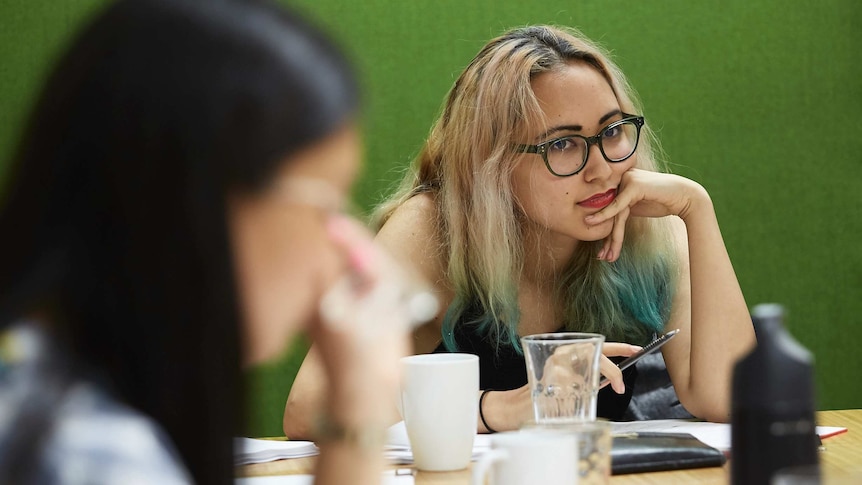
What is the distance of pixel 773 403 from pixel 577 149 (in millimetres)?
1166

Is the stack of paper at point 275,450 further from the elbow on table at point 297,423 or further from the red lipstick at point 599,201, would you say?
the red lipstick at point 599,201

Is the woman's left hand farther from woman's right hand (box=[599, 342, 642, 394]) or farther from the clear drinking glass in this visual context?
the clear drinking glass

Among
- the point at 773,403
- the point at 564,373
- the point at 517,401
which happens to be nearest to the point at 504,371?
the point at 517,401

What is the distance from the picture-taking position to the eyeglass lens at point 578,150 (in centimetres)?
186

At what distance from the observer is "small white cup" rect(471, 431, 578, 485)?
0.90 meters

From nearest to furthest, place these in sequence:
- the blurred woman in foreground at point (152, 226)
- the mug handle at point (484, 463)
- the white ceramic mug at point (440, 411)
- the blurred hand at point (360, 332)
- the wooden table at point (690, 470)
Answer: the blurred woman in foreground at point (152, 226) < the blurred hand at point (360, 332) < the mug handle at point (484, 463) < the wooden table at point (690, 470) < the white ceramic mug at point (440, 411)

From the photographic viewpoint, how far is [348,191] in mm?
682

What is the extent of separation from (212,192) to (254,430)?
0.16 m

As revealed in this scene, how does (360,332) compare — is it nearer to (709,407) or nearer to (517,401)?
(517,401)

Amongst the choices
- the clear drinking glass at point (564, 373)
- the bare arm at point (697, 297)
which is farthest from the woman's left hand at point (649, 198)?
the clear drinking glass at point (564, 373)

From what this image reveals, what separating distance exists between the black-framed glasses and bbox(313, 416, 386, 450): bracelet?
1.17 metres

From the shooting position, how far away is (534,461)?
2.94ft

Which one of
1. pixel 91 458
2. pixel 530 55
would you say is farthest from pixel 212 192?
pixel 530 55

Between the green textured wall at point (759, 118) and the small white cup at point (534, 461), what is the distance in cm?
175
